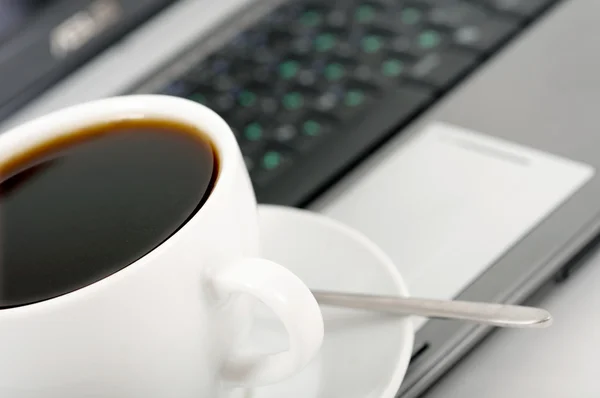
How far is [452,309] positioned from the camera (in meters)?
0.29

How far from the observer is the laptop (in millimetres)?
340

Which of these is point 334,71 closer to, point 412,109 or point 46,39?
point 412,109

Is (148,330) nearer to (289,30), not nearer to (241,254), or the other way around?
(241,254)

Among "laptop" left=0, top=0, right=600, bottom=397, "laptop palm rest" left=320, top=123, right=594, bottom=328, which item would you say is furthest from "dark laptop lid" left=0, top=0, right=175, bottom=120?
"laptop palm rest" left=320, top=123, right=594, bottom=328

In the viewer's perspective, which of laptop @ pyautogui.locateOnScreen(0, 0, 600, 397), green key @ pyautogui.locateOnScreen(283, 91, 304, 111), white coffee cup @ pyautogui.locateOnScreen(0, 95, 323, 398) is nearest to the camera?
white coffee cup @ pyautogui.locateOnScreen(0, 95, 323, 398)

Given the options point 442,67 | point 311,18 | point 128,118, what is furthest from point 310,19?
point 128,118

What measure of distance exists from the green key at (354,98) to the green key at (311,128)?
0.02m

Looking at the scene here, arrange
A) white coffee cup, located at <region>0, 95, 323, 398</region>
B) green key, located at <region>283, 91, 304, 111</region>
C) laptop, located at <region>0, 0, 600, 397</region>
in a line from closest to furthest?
white coffee cup, located at <region>0, 95, 323, 398</region> < laptop, located at <region>0, 0, 600, 397</region> < green key, located at <region>283, 91, 304, 111</region>

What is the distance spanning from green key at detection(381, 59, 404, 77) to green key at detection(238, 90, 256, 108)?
3.0 inches

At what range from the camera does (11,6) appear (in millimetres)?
481

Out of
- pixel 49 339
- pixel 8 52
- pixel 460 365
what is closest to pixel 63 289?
pixel 49 339

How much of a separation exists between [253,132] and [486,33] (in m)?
0.15

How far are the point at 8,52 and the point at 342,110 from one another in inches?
8.1

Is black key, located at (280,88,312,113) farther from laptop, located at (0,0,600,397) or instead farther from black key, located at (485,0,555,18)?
black key, located at (485,0,555,18)
